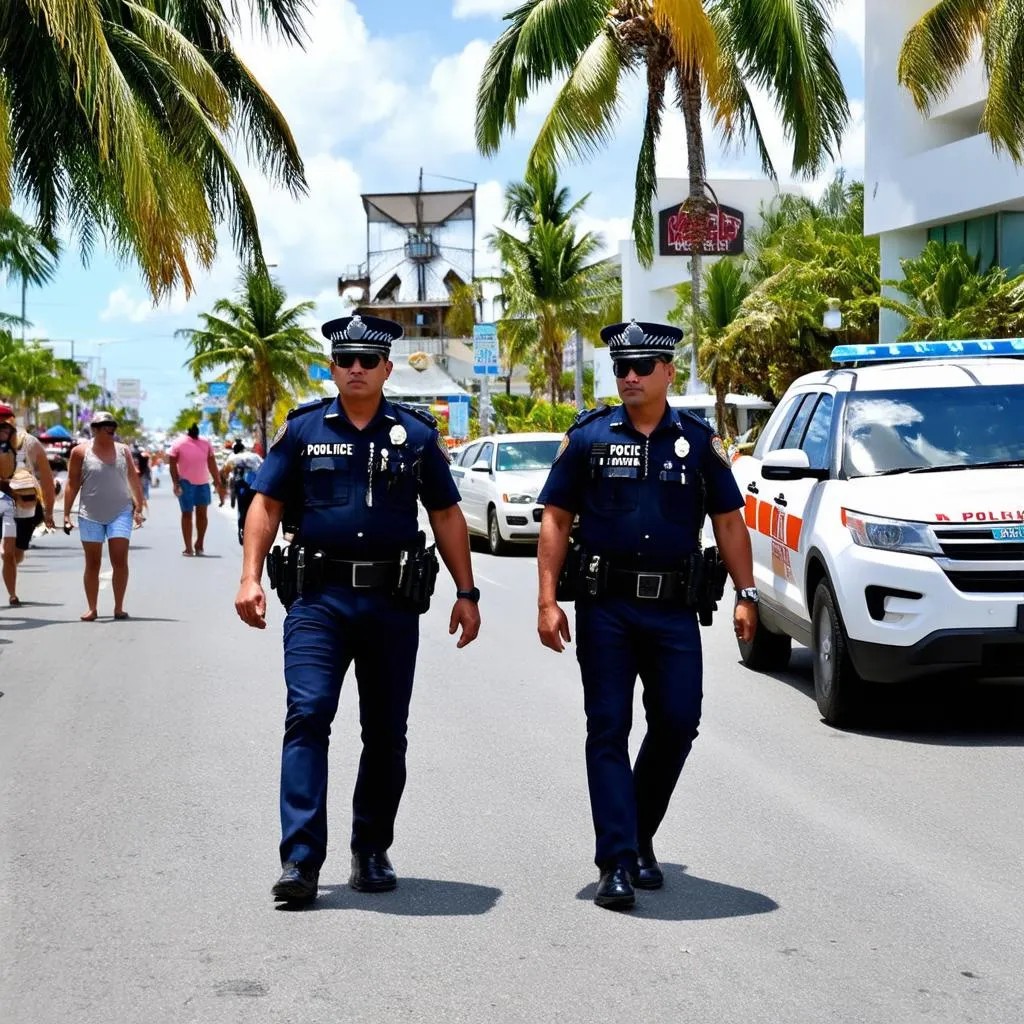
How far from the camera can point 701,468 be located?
5746mm

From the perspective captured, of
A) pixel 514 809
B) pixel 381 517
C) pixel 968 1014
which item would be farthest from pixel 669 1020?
pixel 514 809

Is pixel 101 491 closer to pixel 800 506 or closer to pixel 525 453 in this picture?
pixel 800 506

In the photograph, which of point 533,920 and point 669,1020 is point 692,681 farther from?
point 669,1020

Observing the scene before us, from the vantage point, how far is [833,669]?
8.67 m

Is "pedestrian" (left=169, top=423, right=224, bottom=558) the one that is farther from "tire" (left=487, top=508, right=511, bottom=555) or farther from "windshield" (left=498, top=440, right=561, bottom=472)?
"windshield" (left=498, top=440, right=561, bottom=472)

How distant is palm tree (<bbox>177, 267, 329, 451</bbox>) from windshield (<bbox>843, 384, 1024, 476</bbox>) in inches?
2498

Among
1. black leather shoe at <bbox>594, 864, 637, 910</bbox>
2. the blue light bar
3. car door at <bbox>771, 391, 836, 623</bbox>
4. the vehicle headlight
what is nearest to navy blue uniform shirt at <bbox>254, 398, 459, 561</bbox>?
black leather shoe at <bbox>594, 864, 637, 910</bbox>

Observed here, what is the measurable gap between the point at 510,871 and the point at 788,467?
373cm

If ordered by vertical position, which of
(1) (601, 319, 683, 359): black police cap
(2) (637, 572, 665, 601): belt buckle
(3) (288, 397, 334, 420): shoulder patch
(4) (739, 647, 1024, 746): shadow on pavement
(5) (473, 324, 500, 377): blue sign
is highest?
(5) (473, 324, 500, 377): blue sign

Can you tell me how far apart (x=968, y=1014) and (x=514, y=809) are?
109 inches

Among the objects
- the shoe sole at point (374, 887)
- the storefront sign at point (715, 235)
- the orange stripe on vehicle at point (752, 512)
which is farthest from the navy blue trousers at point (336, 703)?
the storefront sign at point (715, 235)

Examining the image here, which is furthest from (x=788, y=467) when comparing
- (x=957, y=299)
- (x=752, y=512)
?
(x=957, y=299)

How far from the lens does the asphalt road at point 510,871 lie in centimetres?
456

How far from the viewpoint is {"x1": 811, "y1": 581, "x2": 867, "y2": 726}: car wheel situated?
8562 mm
